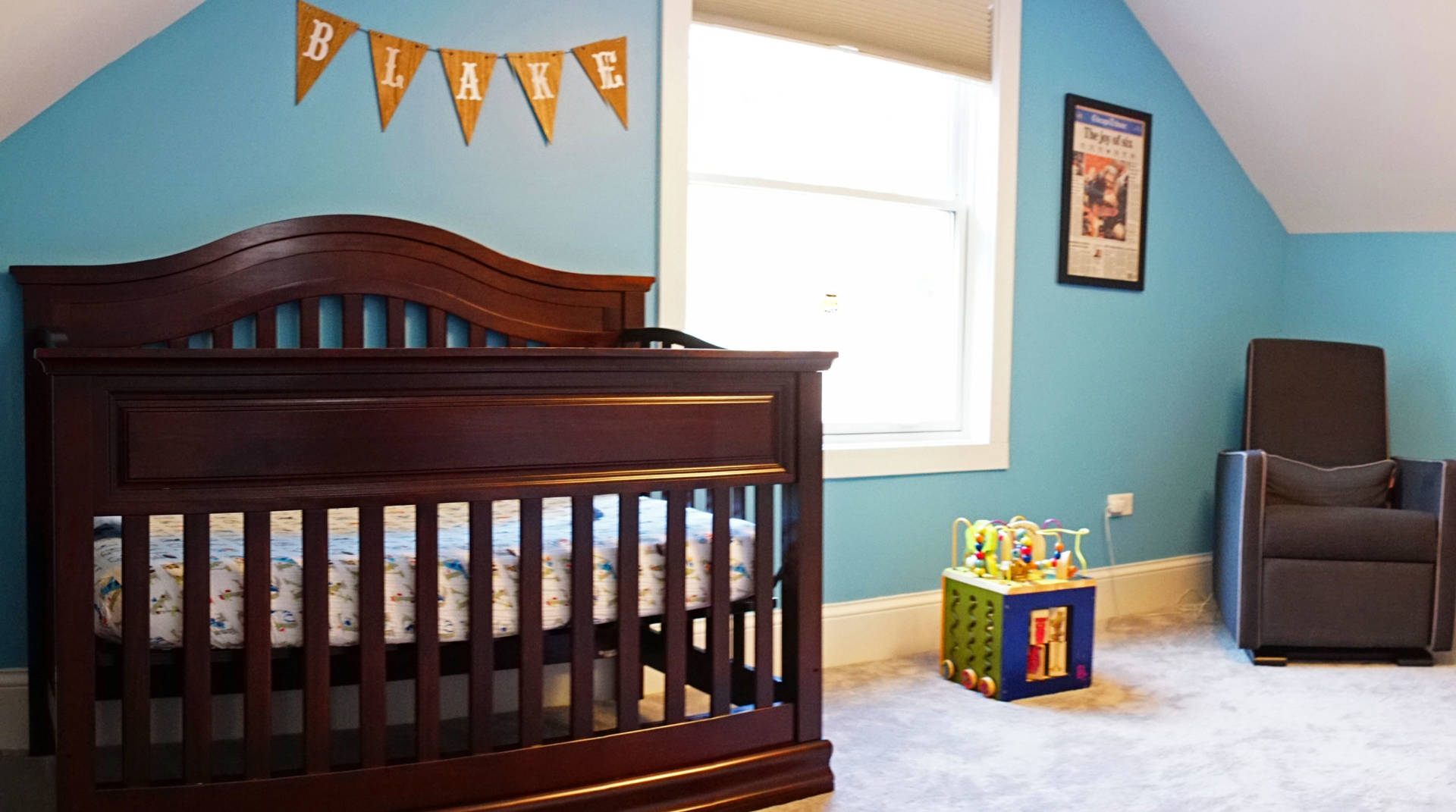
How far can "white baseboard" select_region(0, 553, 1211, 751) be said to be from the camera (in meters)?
2.12

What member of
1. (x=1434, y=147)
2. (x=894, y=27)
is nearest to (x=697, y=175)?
(x=894, y=27)

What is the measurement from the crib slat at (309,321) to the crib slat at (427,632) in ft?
2.34

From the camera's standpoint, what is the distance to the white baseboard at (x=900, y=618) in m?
2.12

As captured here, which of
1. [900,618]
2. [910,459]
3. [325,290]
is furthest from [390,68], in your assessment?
[900,618]

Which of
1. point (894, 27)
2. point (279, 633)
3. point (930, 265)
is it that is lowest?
point (279, 633)

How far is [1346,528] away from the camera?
9.78 ft

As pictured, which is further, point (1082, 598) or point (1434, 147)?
point (1434, 147)

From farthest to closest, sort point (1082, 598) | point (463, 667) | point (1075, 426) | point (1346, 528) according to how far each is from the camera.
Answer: point (1075, 426), point (1346, 528), point (1082, 598), point (463, 667)

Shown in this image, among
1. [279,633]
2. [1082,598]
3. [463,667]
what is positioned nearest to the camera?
[279,633]

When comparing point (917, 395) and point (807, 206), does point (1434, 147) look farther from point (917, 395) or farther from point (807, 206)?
point (807, 206)

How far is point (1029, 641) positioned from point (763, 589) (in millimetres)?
993

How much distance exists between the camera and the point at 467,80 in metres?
2.42

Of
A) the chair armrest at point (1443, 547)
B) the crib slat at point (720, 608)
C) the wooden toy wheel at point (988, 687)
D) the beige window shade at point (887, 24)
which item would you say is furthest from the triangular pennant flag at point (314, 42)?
the chair armrest at point (1443, 547)

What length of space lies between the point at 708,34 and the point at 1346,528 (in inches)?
82.8
